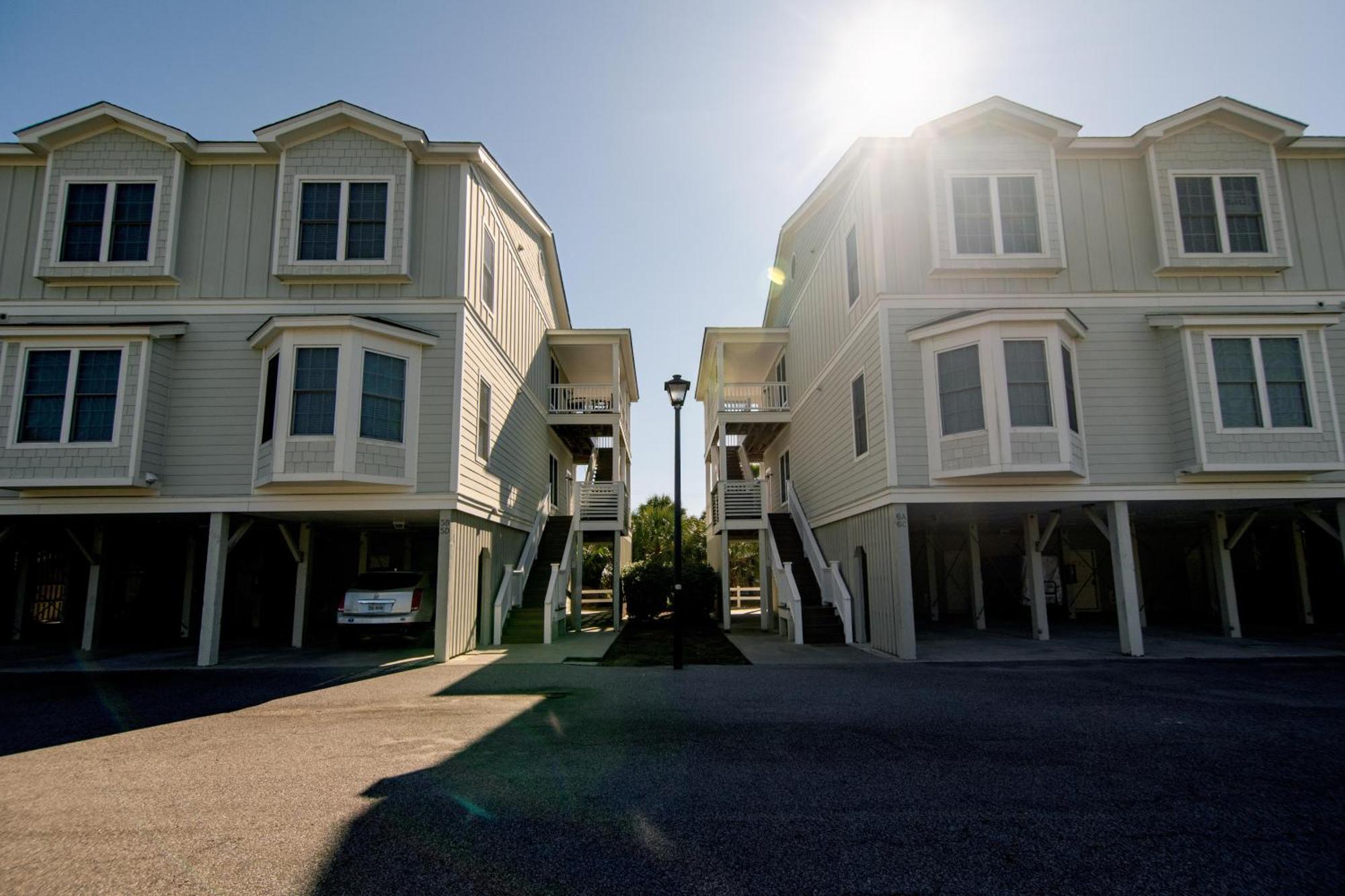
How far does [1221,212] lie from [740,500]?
39.5 ft

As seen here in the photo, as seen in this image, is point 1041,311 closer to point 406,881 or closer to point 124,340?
point 406,881

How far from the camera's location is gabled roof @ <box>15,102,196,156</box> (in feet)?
43.4

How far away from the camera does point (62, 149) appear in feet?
44.3

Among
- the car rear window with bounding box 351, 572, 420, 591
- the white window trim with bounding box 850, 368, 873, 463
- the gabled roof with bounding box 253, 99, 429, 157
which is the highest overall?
the gabled roof with bounding box 253, 99, 429, 157

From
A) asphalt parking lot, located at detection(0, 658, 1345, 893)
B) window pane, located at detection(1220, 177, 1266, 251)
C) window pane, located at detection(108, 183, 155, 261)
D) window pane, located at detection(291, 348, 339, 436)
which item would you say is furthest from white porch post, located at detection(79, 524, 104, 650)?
window pane, located at detection(1220, 177, 1266, 251)

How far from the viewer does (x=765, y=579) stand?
1927 centimetres

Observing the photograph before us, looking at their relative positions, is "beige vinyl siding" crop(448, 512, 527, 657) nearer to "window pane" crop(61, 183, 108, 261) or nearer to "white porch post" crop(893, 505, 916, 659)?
"white porch post" crop(893, 505, 916, 659)

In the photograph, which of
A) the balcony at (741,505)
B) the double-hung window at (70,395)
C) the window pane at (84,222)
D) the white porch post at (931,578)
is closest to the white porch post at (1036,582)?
the white porch post at (931,578)

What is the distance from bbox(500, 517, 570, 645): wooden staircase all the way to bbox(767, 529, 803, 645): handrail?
533 cm

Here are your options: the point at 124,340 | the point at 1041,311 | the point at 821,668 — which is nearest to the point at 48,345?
the point at 124,340

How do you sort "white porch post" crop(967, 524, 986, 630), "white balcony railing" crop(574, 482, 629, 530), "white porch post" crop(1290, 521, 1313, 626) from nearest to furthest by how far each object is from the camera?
"white porch post" crop(1290, 521, 1313, 626), "white porch post" crop(967, 524, 986, 630), "white balcony railing" crop(574, 482, 629, 530)

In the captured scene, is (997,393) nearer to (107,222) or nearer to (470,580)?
(470,580)

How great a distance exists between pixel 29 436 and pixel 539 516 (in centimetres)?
1090

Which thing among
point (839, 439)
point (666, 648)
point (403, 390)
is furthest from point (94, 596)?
point (839, 439)
